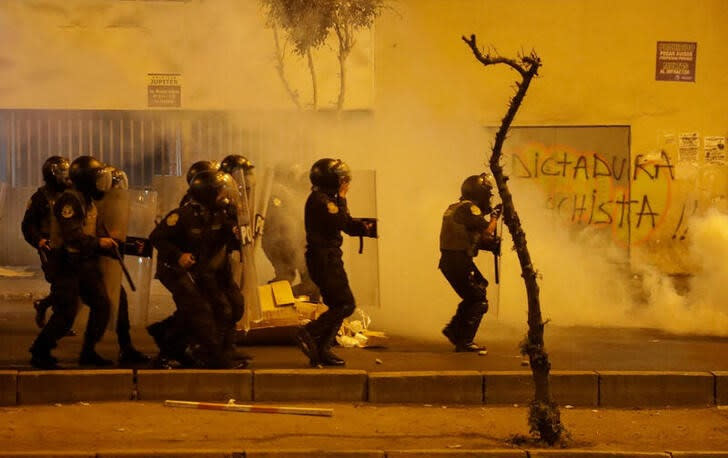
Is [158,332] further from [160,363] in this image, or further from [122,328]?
[122,328]

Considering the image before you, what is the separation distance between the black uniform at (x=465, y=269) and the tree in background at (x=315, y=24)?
15.3 feet

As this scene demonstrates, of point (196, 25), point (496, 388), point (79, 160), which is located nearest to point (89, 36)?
point (196, 25)

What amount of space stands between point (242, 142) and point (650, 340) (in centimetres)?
625

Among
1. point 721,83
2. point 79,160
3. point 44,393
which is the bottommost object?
point 44,393

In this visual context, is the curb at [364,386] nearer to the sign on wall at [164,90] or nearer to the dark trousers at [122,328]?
the dark trousers at [122,328]

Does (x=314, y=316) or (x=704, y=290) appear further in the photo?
(x=704, y=290)

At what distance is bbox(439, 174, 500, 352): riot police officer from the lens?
912 centimetres

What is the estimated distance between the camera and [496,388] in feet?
25.7

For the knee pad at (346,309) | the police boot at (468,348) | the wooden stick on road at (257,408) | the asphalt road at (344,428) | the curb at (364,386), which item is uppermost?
the knee pad at (346,309)

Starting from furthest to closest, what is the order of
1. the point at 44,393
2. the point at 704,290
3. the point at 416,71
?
the point at 416,71 < the point at 704,290 < the point at 44,393

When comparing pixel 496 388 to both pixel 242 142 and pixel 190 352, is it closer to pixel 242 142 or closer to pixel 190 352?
pixel 190 352

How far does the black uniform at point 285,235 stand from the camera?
10656 millimetres

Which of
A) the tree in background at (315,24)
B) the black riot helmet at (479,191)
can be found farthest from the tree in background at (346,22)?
the black riot helmet at (479,191)

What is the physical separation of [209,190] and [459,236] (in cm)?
235
